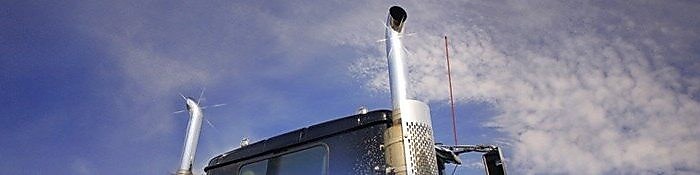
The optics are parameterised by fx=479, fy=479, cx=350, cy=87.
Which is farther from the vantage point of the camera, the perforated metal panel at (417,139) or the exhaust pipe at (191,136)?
the exhaust pipe at (191,136)

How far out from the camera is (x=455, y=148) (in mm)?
4992

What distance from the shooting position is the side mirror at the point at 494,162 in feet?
14.4

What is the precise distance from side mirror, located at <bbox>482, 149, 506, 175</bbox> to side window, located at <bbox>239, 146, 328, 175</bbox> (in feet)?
4.95

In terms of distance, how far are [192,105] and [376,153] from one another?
4695 millimetres

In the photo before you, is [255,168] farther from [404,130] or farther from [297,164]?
[404,130]

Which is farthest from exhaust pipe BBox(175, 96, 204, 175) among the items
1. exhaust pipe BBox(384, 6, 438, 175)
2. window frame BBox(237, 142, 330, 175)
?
exhaust pipe BBox(384, 6, 438, 175)

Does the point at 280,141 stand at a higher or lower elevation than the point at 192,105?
lower

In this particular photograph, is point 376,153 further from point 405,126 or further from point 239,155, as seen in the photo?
point 239,155

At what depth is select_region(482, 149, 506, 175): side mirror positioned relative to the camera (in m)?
4.39

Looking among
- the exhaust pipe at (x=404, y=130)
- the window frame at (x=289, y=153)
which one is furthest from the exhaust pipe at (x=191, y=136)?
the exhaust pipe at (x=404, y=130)

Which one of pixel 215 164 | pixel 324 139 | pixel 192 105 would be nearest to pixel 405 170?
pixel 324 139

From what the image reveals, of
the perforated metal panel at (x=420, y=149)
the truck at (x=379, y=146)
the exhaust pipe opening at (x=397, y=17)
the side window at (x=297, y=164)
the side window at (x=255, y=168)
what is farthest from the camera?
the side window at (x=255, y=168)

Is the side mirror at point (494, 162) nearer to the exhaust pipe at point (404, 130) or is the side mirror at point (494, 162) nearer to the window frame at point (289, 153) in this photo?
the exhaust pipe at point (404, 130)

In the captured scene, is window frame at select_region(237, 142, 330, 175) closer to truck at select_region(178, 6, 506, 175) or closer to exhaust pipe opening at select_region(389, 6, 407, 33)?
truck at select_region(178, 6, 506, 175)
